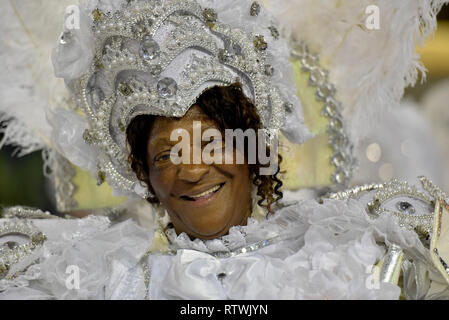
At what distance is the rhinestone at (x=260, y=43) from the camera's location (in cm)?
163

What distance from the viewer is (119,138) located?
1681 mm

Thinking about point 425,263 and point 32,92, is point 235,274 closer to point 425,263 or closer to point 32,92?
point 425,263

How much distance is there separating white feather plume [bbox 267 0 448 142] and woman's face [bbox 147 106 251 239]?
0.77m

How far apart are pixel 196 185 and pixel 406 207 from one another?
1.79 feet

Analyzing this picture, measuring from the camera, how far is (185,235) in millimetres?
1580

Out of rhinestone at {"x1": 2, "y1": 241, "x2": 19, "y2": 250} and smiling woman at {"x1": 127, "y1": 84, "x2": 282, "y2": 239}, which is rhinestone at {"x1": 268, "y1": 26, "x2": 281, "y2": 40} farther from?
rhinestone at {"x1": 2, "y1": 241, "x2": 19, "y2": 250}

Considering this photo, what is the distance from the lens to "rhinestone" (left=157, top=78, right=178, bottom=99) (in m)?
1.47

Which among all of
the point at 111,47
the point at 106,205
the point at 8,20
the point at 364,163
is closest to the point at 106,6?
the point at 111,47

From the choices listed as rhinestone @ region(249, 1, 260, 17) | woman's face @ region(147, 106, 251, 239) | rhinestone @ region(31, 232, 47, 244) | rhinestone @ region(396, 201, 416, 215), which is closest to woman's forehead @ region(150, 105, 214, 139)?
woman's face @ region(147, 106, 251, 239)

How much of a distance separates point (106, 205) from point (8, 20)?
0.73 meters

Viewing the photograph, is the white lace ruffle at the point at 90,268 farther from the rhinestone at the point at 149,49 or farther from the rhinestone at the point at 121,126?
the rhinestone at the point at 149,49

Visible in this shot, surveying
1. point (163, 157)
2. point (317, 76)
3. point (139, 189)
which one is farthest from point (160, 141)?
point (317, 76)

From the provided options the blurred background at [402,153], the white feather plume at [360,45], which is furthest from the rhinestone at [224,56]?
the blurred background at [402,153]

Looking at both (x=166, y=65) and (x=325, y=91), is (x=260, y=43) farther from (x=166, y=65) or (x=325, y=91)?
(x=325, y=91)
